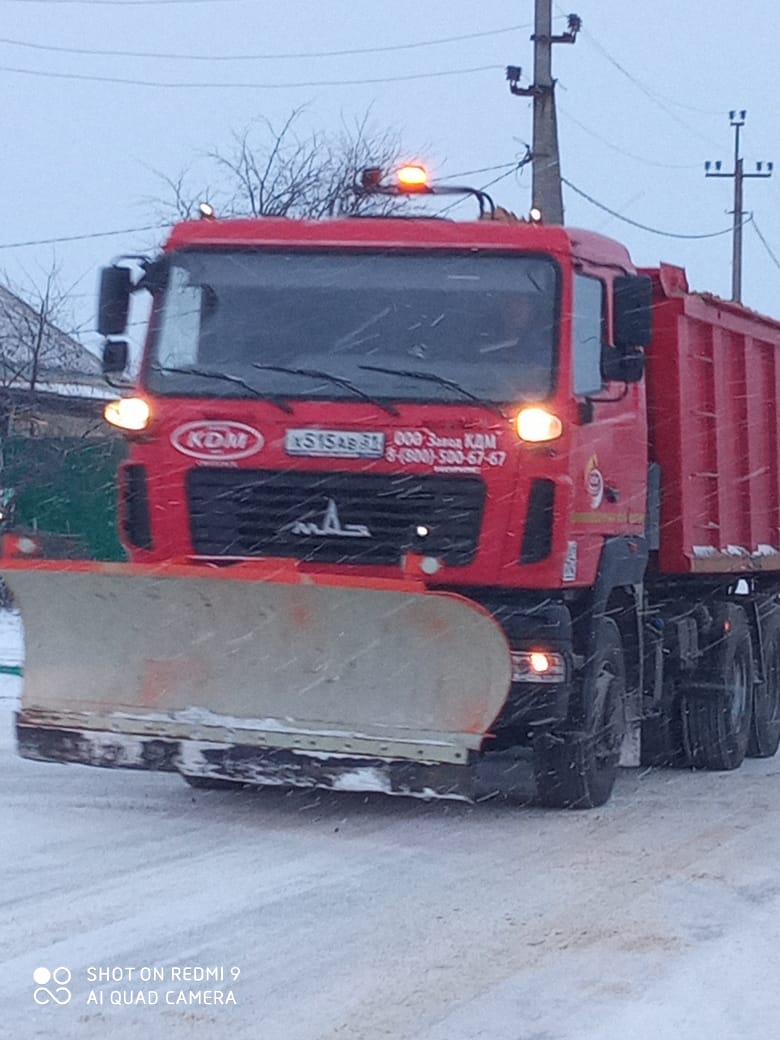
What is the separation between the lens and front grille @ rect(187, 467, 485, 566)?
8.93 metres

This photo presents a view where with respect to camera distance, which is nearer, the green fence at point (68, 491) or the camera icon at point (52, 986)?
the camera icon at point (52, 986)

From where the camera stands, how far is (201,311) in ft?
31.1

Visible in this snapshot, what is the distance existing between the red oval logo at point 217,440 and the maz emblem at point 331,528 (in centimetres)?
44

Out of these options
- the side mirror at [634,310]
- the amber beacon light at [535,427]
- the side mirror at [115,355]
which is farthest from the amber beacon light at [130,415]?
the side mirror at [634,310]

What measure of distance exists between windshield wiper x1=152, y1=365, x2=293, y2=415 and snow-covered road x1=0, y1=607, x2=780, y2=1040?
81.5 inches

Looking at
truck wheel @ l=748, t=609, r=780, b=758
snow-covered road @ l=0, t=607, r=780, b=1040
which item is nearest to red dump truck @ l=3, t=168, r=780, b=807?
snow-covered road @ l=0, t=607, r=780, b=1040

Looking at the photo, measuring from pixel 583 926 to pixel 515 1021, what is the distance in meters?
1.31

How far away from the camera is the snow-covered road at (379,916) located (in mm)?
5754

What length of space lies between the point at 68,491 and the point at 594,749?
476 inches

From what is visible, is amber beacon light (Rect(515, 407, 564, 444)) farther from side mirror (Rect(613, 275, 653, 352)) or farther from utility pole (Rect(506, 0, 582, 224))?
utility pole (Rect(506, 0, 582, 224))

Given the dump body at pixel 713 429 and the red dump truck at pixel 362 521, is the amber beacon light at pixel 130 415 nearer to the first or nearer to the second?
the red dump truck at pixel 362 521

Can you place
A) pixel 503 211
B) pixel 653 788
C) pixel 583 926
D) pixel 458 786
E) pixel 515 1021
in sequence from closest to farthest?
pixel 515 1021, pixel 583 926, pixel 458 786, pixel 503 211, pixel 653 788

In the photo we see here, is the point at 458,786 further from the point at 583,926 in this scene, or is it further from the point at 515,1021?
the point at 515,1021

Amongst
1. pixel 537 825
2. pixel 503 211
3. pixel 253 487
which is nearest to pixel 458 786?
pixel 537 825
